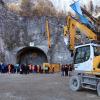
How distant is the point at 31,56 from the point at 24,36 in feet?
12.0

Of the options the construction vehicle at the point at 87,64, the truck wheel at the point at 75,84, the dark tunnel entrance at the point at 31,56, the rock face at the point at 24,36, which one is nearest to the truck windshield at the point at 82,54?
the construction vehicle at the point at 87,64

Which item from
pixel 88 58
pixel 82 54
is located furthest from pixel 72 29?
pixel 88 58

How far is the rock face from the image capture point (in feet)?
161

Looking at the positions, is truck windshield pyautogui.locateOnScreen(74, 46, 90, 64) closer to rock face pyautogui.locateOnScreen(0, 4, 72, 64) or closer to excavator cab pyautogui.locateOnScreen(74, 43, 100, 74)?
excavator cab pyautogui.locateOnScreen(74, 43, 100, 74)

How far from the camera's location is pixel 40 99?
16031mm

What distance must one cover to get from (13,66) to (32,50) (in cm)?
756

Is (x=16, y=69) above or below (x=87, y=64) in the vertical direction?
above

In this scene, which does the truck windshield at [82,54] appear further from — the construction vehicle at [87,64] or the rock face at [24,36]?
the rock face at [24,36]

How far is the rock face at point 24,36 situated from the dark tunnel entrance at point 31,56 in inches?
23.1

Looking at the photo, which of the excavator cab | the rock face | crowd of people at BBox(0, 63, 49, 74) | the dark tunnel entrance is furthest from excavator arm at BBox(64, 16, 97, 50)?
the dark tunnel entrance

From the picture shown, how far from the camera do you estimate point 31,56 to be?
52.1 meters

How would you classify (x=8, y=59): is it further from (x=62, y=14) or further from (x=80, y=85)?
(x=80, y=85)

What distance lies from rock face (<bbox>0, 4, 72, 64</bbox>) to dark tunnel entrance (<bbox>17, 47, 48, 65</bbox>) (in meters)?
0.59

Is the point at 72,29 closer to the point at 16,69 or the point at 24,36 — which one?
the point at 16,69
